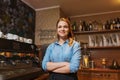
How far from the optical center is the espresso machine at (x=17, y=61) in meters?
1.67

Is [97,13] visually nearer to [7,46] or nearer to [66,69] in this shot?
[7,46]

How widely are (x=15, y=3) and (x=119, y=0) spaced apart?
191 centimetres

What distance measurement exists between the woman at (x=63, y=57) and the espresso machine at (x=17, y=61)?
0.56 m

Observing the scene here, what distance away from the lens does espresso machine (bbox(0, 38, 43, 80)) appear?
1670 mm

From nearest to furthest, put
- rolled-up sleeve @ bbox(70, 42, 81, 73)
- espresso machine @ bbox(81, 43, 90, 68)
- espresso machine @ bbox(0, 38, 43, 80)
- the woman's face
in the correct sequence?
rolled-up sleeve @ bbox(70, 42, 81, 73)
the woman's face
espresso machine @ bbox(0, 38, 43, 80)
espresso machine @ bbox(81, 43, 90, 68)

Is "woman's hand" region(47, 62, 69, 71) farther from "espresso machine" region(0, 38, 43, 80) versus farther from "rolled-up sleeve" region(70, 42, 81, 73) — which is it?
"espresso machine" region(0, 38, 43, 80)

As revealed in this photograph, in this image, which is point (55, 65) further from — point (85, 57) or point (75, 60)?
point (85, 57)

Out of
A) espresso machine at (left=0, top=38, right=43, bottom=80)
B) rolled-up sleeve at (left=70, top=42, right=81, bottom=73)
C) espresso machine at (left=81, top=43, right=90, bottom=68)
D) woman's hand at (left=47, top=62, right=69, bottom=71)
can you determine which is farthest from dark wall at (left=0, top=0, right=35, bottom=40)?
rolled-up sleeve at (left=70, top=42, right=81, bottom=73)

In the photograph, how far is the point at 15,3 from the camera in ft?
8.39

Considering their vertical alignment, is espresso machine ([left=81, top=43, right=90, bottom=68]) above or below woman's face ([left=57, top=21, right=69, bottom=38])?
below

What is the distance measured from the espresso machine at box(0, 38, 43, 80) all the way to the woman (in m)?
0.56

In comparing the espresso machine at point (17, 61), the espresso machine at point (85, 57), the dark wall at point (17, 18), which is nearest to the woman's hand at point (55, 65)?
the espresso machine at point (17, 61)

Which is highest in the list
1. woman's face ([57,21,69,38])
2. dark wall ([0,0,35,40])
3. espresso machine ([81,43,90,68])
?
dark wall ([0,0,35,40])

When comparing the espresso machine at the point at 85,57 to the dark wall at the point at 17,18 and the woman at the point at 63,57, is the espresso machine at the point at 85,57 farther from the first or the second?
the woman at the point at 63,57
